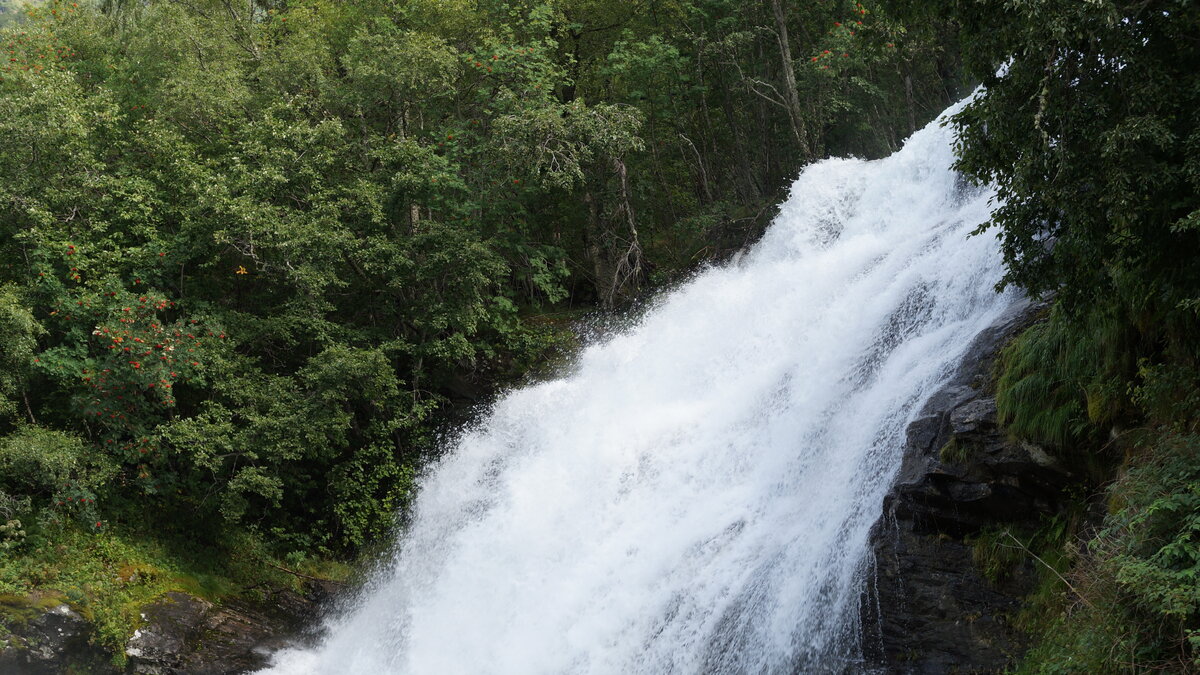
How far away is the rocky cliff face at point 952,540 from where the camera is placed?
27.5 ft

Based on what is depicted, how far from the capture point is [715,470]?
12.2 metres

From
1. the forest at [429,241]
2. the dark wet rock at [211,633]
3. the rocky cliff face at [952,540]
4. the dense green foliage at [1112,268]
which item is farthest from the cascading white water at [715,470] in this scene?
the dense green foliage at [1112,268]

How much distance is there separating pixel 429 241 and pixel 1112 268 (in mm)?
12592

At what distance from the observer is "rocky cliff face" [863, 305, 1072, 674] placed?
8391 millimetres

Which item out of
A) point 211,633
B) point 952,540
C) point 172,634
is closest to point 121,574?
point 172,634

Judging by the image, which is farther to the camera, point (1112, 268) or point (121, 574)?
point (121, 574)

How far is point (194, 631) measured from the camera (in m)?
14.2

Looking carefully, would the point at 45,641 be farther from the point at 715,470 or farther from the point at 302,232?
the point at 715,470

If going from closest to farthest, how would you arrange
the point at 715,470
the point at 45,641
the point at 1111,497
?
the point at 1111,497 → the point at 715,470 → the point at 45,641

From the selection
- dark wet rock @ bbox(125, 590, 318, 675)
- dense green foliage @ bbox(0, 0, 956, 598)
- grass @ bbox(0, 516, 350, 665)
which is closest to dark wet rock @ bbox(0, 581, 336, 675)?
dark wet rock @ bbox(125, 590, 318, 675)

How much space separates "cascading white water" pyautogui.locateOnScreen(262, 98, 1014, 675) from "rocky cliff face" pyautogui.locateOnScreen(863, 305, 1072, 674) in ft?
0.99

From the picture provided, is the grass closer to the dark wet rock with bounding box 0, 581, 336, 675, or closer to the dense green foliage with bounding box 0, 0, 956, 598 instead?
the dark wet rock with bounding box 0, 581, 336, 675

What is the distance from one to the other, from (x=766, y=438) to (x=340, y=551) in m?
9.23

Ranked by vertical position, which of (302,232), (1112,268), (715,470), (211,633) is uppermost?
(302,232)
